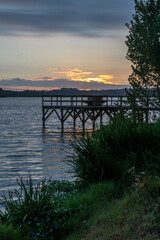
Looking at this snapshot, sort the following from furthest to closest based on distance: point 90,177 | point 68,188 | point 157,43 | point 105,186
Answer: point 157,43 < point 68,188 < point 90,177 < point 105,186

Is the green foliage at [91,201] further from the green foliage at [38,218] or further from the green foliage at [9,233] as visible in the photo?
the green foliage at [9,233]

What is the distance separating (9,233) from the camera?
19.8ft

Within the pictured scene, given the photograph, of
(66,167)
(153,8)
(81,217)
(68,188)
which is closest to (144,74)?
(153,8)

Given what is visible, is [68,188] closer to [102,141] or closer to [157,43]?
[102,141]

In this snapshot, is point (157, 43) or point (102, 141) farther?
point (157, 43)

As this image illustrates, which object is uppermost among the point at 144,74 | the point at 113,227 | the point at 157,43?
the point at 157,43

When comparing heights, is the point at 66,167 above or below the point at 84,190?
below

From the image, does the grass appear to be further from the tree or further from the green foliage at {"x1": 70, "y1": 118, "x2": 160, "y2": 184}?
the tree

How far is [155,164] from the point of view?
326 inches

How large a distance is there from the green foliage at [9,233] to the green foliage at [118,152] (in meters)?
3.04

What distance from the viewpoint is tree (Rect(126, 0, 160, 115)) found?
1652 cm

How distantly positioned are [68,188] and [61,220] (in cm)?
271

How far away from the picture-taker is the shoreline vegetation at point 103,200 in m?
6.06

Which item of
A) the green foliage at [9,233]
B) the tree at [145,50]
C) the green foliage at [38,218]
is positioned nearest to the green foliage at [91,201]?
the green foliage at [38,218]
